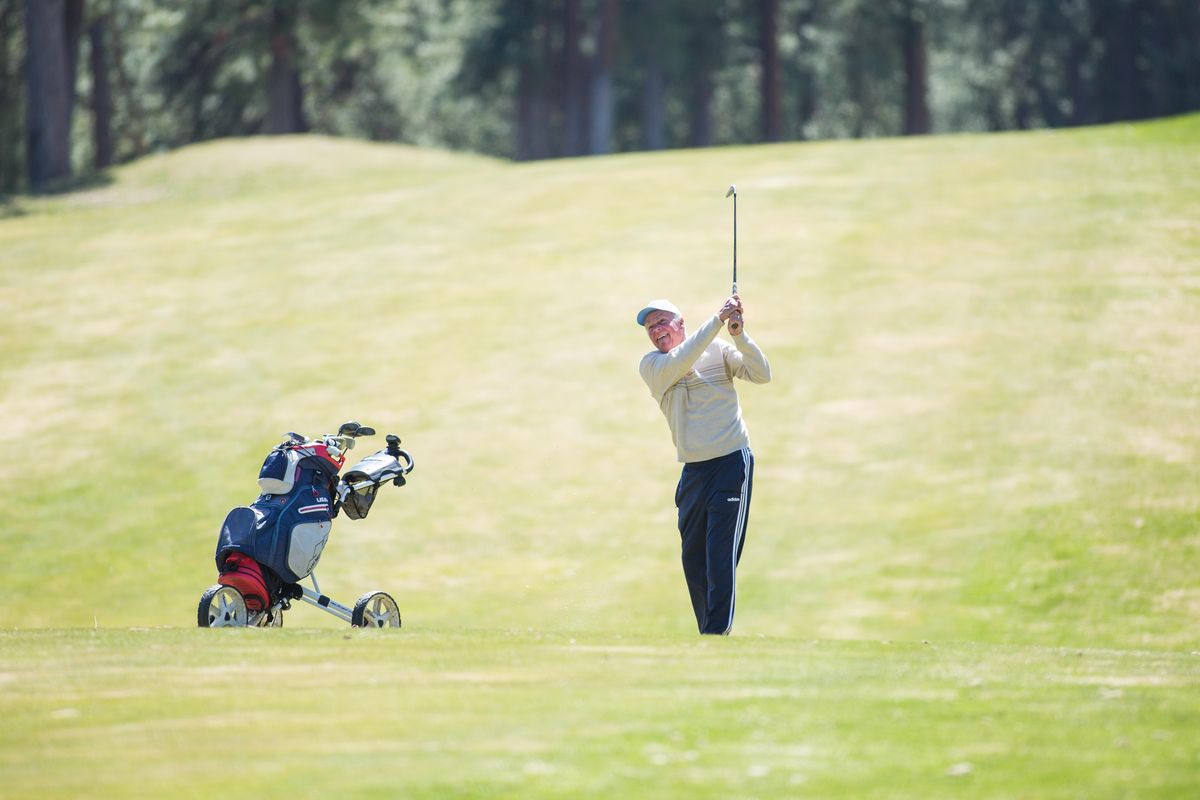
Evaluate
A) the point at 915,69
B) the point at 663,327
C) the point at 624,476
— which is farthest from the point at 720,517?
the point at 915,69

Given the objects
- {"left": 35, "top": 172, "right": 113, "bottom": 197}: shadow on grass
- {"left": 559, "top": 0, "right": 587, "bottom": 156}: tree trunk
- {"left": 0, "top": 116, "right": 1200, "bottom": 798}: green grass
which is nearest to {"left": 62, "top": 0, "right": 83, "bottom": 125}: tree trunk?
{"left": 35, "top": 172, "right": 113, "bottom": 197}: shadow on grass

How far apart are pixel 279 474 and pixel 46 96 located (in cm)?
3055

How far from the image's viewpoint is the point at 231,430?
57.5 feet

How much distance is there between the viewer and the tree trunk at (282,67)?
151ft

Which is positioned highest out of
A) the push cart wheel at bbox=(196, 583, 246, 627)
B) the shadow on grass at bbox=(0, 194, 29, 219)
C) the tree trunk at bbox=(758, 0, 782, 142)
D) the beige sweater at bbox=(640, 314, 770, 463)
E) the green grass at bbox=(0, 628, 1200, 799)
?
the tree trunk at bbox=(758, 0, 782, 142)

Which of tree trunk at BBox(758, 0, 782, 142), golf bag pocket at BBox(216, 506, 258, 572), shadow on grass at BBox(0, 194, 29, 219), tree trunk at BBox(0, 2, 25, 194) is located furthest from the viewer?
tree trunk at BBox(758, 0, 782, 142)

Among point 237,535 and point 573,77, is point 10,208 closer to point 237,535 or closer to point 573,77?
point 237,535

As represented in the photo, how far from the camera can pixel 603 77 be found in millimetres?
49062

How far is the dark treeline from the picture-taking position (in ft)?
161

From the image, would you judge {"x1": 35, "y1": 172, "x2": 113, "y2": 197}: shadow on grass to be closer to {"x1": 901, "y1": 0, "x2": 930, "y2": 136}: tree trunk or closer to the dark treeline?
the dark treeline

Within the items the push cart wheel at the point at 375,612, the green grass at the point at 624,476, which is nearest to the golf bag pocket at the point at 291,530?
the push cart wheel at the point at 375,612

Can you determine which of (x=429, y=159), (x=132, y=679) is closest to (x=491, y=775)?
(x=132, y=679)

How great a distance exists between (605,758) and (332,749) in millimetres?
1041

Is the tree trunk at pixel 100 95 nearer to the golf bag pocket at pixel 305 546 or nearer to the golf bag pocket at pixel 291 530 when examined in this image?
the golf bag pocket at pixel 291 530
